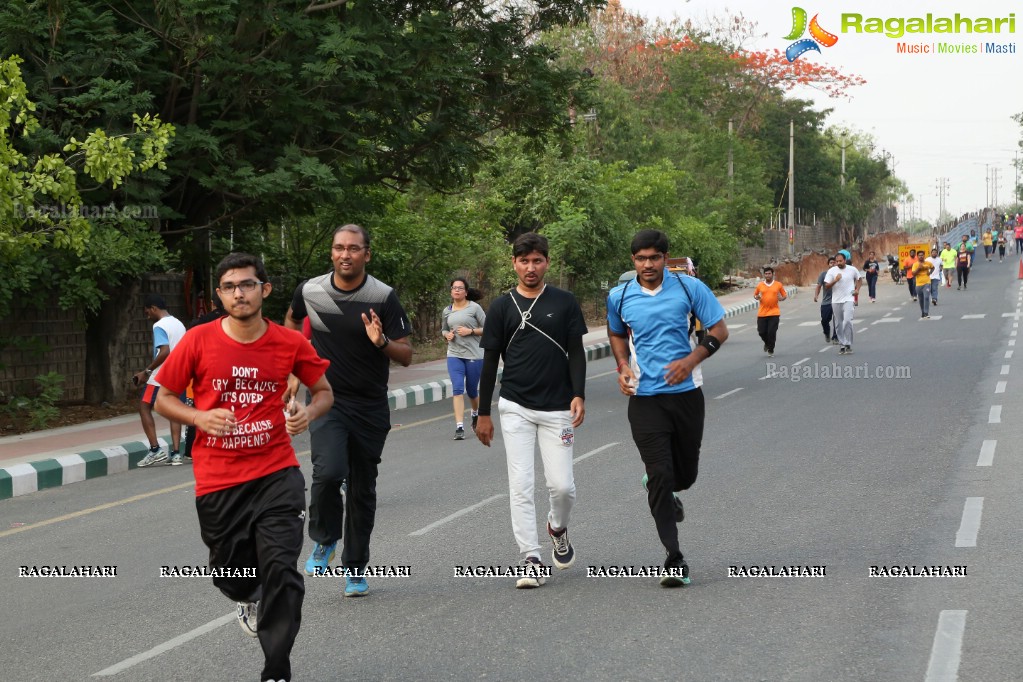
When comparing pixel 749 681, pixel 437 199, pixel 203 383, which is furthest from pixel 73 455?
pixel 437 199

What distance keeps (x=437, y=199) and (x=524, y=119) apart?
20.8ft

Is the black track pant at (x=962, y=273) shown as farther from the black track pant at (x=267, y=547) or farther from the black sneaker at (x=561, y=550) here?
the black track pant at (x=267, y=547)

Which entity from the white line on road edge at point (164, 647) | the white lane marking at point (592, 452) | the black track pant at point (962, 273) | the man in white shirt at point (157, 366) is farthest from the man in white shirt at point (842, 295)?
the black track pant at point (962, 273)

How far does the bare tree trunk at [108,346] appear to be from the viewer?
1831 centimetres

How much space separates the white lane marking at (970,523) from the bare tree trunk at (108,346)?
42.1 feet

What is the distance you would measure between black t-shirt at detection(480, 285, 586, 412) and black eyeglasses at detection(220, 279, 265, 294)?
2.18 metres

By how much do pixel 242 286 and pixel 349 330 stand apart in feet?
5.37

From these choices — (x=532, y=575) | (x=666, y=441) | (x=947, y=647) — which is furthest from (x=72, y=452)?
(x=947, y=647)

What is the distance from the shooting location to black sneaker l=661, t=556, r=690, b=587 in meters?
6.73

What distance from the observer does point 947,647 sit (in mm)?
5488

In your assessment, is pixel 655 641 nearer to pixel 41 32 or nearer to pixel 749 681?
pixel 749 681

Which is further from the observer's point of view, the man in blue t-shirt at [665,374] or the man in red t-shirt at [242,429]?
the man in blue t-shirt at [665,374]

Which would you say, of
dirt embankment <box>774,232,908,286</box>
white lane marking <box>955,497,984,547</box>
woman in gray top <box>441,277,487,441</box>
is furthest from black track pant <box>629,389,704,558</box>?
dirt embankment <box>774,232,908,286</box>

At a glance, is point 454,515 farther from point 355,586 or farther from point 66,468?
point 66,468
